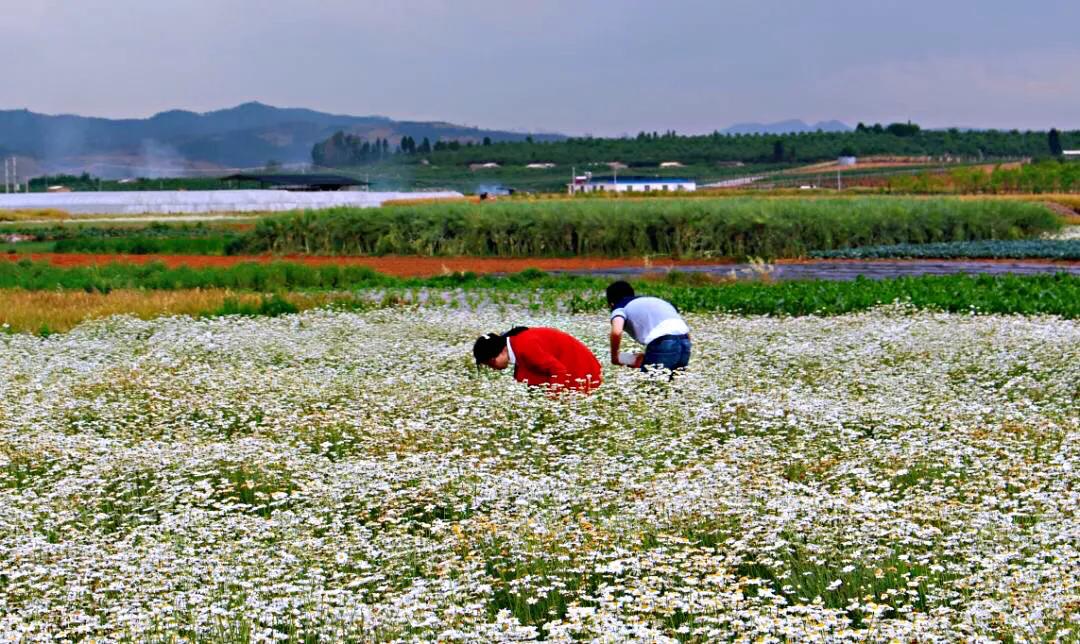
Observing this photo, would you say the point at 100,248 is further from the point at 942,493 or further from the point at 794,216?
the point at 942,493

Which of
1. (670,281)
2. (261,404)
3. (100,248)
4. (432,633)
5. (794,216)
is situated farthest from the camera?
(100,248)

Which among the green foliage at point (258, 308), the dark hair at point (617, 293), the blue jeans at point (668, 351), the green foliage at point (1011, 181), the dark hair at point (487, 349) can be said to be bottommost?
the green foliage at point (258, 308)

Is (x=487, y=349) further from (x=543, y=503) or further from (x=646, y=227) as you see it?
(x=646, y=227)

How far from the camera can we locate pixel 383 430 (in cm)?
1158

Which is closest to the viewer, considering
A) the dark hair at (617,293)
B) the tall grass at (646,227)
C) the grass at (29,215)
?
the dark hair at (617,293)

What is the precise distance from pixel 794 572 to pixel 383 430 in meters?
4.85

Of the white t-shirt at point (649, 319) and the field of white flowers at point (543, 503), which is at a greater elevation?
the white t-shirt at point (649, 319)

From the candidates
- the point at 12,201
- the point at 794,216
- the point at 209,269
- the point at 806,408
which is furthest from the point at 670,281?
the point at 12,201

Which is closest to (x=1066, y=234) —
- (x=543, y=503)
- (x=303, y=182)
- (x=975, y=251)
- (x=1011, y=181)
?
(x=975, y=251)

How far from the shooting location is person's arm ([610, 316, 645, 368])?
14.0m

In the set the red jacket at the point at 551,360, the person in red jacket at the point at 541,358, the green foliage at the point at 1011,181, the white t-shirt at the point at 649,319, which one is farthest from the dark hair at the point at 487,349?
the green foliage at the point at 1011,181

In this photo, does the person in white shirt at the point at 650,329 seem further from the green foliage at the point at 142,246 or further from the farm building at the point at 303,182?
the farm building at the point at 303,182

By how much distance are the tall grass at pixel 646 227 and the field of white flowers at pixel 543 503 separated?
3014cm

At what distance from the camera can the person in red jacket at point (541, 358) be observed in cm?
1316
